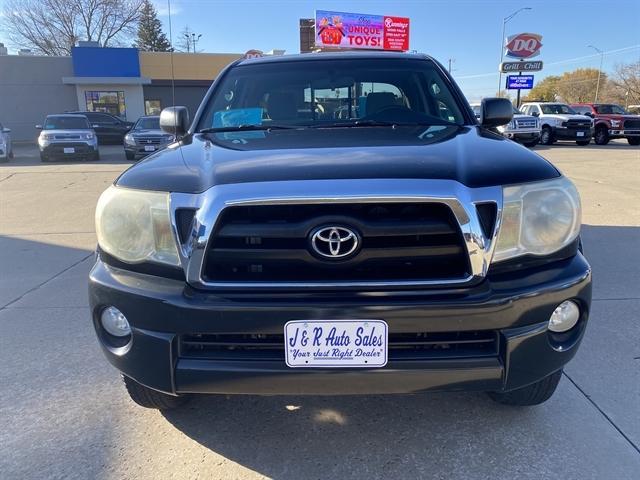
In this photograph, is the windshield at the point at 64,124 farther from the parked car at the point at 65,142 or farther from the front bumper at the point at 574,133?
the front bumper at the point at 574,133

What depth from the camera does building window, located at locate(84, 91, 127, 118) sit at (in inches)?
1164

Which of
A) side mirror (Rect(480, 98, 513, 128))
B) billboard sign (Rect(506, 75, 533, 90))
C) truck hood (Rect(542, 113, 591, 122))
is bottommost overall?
truck hood (Rect(542, 113, 591, 122))

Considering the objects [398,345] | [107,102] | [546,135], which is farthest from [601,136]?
[107,102]

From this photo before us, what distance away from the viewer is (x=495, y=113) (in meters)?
3.30

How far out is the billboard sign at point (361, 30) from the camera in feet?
108

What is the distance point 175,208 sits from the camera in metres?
1.95

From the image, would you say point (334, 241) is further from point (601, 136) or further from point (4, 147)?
point (601, 136)

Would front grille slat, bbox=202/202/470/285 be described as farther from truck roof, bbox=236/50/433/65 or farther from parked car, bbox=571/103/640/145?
parked car, bbox=571/103/640/145

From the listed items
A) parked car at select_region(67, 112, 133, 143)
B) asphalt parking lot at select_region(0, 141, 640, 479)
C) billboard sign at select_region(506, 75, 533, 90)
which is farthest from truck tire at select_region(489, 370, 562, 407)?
billboard sign at select_region(506, 75, 533, 90)

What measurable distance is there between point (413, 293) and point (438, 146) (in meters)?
0.78

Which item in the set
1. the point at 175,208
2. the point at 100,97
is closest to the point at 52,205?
the point at 175,208

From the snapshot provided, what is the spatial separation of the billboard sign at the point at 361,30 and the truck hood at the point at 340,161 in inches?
1238

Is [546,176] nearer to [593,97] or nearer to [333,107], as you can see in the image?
[333,107]

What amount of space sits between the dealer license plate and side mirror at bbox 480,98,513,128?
2.00 meters
